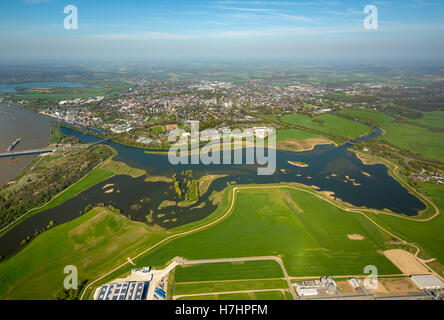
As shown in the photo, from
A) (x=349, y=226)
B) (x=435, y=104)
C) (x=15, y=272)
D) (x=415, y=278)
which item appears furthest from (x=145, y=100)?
(x=435, y=104)

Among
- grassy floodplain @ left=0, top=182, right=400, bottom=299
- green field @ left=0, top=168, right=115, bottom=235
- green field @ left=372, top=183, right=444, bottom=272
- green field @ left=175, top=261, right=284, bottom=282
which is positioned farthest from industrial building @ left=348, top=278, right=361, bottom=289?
green field @ left=0, top=168, right=115, bottom=235

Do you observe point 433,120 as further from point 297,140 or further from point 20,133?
point 20,133

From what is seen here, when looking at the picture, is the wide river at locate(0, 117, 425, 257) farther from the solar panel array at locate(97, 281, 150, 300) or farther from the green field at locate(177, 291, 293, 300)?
the green field at locate(177, 291, 293, 300)

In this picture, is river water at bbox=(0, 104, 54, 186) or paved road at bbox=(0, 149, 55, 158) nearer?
river water at bbox=(0, 104, 54, 186)

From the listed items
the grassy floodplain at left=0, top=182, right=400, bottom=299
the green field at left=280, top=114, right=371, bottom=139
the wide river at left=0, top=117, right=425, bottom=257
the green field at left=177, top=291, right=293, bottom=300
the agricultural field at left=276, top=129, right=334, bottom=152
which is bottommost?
the green field at left=177, top=291, right=293, bottom=300

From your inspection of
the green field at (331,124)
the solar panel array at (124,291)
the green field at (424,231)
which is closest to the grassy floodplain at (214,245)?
the solar panel array at (124,291)

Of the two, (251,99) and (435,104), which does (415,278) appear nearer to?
(251,99)
